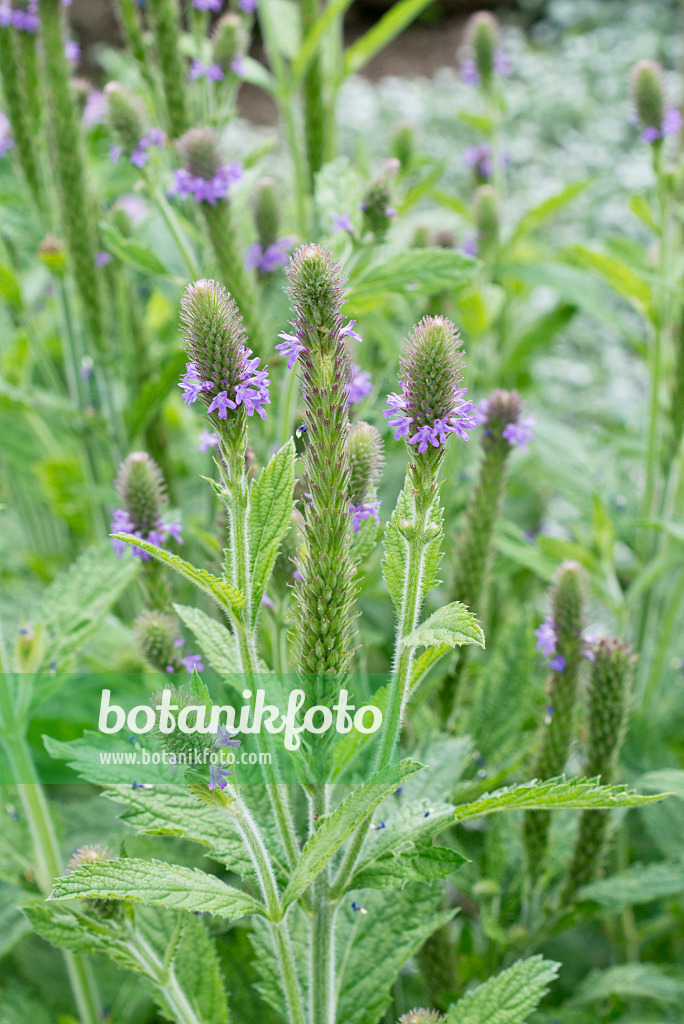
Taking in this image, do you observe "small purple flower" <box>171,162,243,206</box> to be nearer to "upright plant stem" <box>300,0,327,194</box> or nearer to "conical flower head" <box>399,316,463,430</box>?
"upright plant stem" <box>300,0,327,194</box>

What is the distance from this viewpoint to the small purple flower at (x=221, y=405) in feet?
2.86

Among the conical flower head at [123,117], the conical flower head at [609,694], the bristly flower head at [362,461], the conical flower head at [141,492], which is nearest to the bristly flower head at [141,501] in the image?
the conical flower head at [141,492]

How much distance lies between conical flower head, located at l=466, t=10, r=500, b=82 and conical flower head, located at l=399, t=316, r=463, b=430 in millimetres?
1982

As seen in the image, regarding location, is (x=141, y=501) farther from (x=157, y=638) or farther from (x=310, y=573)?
(x=310, y=573)

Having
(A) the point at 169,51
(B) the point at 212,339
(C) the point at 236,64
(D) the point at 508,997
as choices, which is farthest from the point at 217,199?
(D) the point at 508,997

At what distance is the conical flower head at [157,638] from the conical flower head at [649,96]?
151 centimetres

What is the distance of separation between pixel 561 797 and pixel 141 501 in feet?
2.28

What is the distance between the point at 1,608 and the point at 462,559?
1.10m

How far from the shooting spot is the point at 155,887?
920 millimetres

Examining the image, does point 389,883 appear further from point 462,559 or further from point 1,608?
point 1,608

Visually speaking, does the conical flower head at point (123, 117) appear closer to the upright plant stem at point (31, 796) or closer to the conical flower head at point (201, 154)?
the conical flower head at point (201, 154)

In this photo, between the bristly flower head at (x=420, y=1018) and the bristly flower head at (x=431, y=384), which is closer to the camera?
the bristly flower head at (x=431, y=384)

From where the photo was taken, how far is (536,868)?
4.82ft

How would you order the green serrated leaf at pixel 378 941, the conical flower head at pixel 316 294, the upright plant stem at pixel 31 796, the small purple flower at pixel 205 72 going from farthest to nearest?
the small purple flower at pixel 205 72, the upright plant stem at pixel 31 796, the green serrated leaf at pixel 378 941, the conical flower head at pixel 316 294
